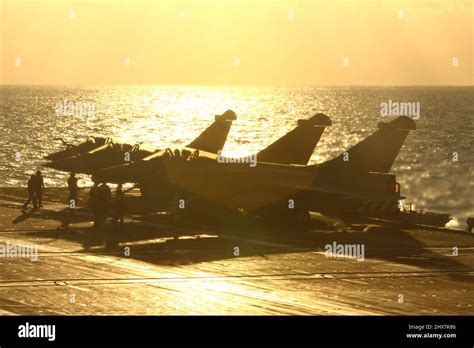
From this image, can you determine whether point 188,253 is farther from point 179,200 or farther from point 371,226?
point 371,226

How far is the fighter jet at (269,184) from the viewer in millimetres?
42000

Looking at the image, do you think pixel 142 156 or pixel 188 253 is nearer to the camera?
pixel 188 253

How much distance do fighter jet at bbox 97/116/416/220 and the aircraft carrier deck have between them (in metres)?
1.40

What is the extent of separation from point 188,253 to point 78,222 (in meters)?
9.24

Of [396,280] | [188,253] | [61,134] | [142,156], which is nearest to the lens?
[396,280]

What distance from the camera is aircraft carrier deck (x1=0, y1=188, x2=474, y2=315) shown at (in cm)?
2625

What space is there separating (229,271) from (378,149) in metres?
15.3

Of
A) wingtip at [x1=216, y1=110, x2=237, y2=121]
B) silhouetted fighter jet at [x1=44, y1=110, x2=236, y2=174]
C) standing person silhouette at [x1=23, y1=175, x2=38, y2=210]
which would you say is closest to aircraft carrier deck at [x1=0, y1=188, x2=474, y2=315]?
standing person silhouette at [x1=23, y1=175, x2=38, y2=210]

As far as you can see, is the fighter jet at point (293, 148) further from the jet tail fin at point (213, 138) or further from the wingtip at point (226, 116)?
the wingtip at point (226, 116)

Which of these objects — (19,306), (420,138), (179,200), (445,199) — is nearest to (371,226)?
(179,200)

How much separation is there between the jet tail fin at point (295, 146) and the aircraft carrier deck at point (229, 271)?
7.47 meters

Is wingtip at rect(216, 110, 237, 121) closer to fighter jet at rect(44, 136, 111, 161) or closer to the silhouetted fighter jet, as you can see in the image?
fighter jet at rect(44, 136, 111, 161)

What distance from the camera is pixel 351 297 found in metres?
27.8

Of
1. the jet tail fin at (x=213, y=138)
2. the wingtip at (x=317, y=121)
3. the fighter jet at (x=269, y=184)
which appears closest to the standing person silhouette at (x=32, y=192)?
the fighter jet at (x=269, y=184)
